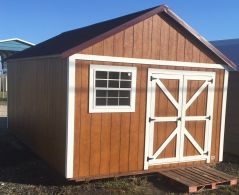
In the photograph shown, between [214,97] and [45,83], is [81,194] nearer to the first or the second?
[45,83]

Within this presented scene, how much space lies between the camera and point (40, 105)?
29.3 feet

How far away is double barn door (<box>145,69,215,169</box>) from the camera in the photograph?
8.05 metres

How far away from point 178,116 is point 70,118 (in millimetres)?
2586

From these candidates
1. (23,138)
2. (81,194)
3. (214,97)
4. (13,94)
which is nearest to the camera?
(81,194)

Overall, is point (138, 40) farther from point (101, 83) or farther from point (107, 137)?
point (107, 137)

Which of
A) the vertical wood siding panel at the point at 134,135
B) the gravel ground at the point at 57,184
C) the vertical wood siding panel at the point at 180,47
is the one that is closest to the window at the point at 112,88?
the vertical wood siding panel at the point at 134,135

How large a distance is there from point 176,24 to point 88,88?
8.08ft

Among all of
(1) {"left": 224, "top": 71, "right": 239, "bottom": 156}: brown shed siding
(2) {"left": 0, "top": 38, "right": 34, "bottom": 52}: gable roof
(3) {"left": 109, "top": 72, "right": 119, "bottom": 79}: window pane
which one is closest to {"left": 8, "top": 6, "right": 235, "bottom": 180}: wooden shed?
(3) {"left": 109, "top": 72, "right": 119, "bottom": 79}: window pane

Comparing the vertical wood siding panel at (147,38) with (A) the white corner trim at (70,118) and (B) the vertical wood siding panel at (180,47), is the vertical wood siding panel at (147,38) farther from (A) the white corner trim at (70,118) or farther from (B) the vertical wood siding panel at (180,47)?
(A) the white corner trim at (70,118)

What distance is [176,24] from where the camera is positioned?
8117 mm

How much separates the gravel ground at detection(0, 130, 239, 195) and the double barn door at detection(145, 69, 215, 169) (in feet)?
2.03

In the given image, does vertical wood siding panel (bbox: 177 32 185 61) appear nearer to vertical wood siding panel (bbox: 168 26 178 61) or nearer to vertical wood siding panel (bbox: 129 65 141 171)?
vertical wood siding panel (bbox: 168 26 178 61)

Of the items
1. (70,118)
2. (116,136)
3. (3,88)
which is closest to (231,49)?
Answer: (116,136)

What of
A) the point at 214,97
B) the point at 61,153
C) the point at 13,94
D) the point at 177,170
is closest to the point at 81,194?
the point at 61,153
